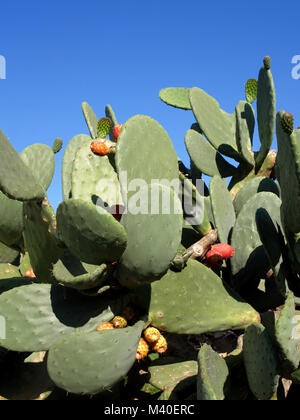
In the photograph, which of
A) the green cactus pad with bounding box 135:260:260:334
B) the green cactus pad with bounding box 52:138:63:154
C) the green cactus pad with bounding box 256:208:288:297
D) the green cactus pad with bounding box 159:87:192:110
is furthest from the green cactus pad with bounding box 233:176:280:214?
the green cactus pad with bounding box 52:138:63:154

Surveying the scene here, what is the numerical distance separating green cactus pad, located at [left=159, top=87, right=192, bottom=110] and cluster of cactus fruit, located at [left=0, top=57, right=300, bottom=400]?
783mm

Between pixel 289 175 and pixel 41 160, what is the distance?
4.46 feet

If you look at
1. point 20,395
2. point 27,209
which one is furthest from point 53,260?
point 20,395

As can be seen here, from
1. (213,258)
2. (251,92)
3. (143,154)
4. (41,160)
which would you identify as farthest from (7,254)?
(251,92)

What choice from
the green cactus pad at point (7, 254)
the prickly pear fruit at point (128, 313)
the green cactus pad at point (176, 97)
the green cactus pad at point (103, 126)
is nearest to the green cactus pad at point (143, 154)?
the green cactus pad at point (103, 126)

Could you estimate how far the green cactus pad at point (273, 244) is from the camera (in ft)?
4.99

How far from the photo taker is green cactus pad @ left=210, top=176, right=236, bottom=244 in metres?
1.73

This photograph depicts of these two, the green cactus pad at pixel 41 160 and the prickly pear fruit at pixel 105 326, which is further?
the green cactus pad at pixel 41 160

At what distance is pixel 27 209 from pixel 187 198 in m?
0.66

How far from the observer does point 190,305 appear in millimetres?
1496

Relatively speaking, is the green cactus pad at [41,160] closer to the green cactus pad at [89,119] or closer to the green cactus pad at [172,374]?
the green cactus pad at [89,119]

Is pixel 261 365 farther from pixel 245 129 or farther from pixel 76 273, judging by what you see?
pixel 245 129
